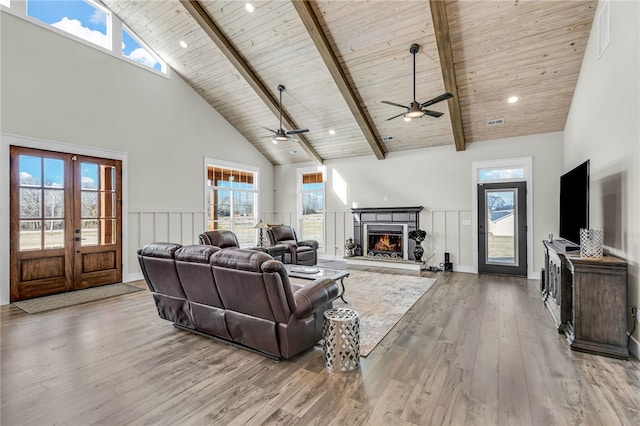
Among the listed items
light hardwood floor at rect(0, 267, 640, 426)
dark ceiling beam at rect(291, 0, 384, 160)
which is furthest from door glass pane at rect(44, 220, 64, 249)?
dark ceiling beam at rect(291, 0, 384, 160)

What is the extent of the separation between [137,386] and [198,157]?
585cm

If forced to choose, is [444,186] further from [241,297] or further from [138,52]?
[138,52]

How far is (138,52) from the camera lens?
6188 millimetres

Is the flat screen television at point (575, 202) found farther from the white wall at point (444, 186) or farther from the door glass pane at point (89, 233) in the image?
the door glass pane at point (89, 233)

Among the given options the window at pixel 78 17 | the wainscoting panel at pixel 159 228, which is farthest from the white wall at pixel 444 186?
the window at pixel 78 17

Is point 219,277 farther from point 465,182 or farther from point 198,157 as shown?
point 465,182

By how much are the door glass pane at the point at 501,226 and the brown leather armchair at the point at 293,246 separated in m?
3.84

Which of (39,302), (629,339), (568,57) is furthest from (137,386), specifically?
(568,57)

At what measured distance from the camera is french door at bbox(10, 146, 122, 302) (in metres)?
4.58

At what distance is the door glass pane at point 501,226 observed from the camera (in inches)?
249

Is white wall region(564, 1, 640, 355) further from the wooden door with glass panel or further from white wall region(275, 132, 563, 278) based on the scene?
the wooden door with glass panel

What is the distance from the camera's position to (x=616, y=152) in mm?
3262

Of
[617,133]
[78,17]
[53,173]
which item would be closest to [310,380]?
[617,133]

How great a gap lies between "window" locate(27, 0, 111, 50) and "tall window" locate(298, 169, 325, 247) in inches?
215
